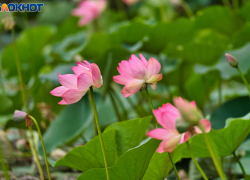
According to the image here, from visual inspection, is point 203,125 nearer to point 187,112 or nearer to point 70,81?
point 187,112

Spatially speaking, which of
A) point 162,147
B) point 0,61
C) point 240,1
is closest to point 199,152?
point 162,147

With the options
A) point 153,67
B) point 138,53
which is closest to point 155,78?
point 153,67

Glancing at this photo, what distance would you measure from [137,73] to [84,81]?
57 mm

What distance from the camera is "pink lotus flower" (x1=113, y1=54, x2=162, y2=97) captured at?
0.99ft

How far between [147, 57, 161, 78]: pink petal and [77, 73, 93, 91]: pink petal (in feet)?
0.21

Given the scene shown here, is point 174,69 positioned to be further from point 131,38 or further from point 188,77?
point 131,38

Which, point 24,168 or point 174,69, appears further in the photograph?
point 174,69

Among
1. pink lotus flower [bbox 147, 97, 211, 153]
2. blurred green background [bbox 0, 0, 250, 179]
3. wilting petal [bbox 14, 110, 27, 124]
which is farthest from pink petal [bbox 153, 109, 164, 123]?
blurred green background [bbox 0, 0, 250, 179]

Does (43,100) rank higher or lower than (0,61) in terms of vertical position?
lower

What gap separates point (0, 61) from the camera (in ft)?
3.60

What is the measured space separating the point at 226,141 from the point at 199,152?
2.0 inches

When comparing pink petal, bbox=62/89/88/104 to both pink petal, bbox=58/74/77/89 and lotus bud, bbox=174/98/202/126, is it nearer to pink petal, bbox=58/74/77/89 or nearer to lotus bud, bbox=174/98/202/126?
pink petal, bbox=58/74/77/89

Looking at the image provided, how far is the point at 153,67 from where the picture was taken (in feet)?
1.00

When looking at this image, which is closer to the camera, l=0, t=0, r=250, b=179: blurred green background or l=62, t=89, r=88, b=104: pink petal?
l=62, t=89, r=88, b=104: pink petal
